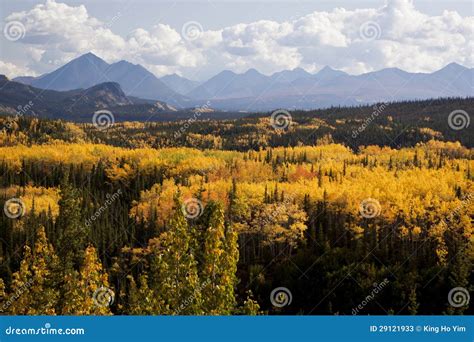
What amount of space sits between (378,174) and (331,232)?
239 ft

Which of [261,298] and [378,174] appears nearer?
[261,298]

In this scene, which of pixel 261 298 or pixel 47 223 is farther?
pixel 47 223

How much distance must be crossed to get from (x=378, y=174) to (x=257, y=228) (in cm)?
8044

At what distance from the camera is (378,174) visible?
634ft

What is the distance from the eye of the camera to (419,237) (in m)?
121

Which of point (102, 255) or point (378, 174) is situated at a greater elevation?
point (378, 174)

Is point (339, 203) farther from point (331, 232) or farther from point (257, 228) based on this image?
point (257, 228)
